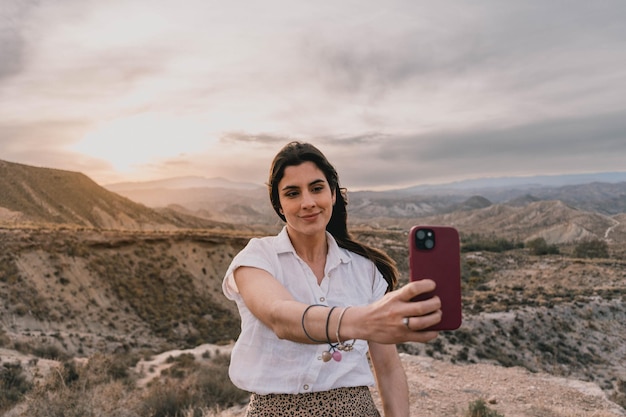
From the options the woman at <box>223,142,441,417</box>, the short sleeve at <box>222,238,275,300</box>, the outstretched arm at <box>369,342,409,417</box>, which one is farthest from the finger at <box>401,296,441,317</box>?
the outstretched arm at <box>369,342,409,417</box>

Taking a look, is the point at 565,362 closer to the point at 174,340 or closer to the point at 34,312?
the point at 174,340

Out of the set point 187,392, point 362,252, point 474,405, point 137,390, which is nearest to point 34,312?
point 137,390

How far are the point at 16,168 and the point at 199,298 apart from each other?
48.5m

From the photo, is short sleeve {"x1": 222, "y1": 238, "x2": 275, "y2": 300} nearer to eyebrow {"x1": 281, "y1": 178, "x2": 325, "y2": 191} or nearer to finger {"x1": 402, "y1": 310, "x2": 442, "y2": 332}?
eyebrow {"x1": 281, "y1": 178, "x2": 325, "y2": 191}

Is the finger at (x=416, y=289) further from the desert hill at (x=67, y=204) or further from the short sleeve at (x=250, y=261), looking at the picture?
the desert hill at (x=67, y=204)

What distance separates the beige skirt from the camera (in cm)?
206

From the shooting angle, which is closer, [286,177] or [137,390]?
[286,177]

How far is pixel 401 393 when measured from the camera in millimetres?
2373

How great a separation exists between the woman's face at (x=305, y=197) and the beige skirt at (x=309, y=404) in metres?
0.72

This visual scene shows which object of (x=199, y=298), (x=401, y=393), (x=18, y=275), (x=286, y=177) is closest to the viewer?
(x=286, y=177)

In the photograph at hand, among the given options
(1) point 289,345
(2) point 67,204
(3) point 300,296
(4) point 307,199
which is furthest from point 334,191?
(2) point 67,204

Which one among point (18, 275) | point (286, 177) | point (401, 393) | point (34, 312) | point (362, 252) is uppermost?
point (286, 177)

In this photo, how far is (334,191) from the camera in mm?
2322

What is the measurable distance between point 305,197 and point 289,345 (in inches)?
25.1
